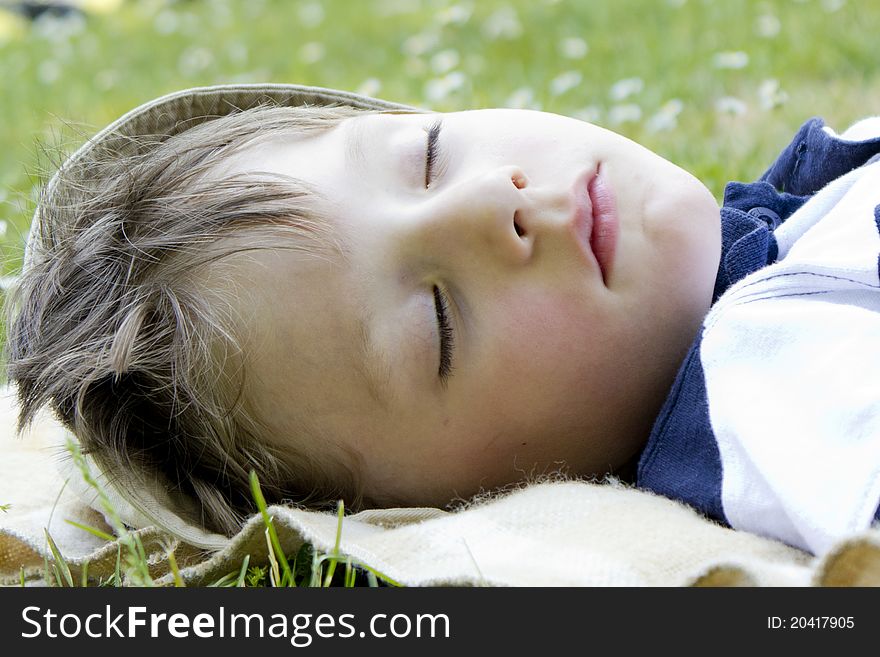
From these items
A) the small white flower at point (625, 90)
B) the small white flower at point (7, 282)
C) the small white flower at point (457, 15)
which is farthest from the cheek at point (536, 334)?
the small white flower at point (457, 15)

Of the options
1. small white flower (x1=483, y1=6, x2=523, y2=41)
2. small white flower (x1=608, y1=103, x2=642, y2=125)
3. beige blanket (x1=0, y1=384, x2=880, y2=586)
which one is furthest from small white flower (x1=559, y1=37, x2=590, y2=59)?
beige blanket (x1=0, y1=384, x2=880, y2=586)

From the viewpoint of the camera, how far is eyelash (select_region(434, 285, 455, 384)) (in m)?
1.60

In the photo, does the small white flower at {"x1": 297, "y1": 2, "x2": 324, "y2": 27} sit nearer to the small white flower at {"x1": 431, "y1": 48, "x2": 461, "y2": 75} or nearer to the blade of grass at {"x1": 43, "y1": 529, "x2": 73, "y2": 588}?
the small white flower at {"x1": 431, "y1": 48, "x2": 461, "y2": 75}

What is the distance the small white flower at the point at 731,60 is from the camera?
3.30 m

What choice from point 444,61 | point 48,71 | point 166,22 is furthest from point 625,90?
point 166,22

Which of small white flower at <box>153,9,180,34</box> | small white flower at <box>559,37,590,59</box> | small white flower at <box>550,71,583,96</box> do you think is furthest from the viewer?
small white flower at <box>153,9,180,34</box>

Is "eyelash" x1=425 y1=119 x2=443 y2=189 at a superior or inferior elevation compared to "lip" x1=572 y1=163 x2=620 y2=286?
superior

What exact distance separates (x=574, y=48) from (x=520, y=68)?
0.83 feet

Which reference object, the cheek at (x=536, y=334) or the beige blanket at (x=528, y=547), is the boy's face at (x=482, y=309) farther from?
the beige blanket at (x=528, y=547)

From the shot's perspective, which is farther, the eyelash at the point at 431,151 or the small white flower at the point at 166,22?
the small white flower at the point at 166,22

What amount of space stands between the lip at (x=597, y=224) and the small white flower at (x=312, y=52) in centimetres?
350

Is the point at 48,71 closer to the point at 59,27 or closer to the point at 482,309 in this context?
the point at 59,27
